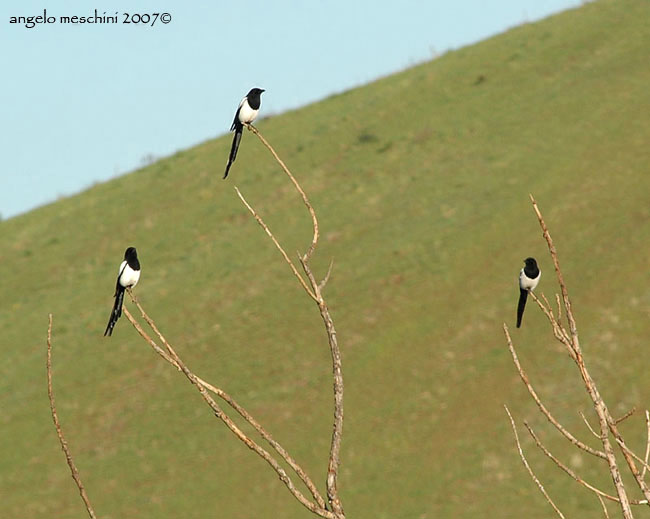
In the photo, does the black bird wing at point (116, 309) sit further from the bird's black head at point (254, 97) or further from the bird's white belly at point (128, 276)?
the bird's black head at point (254, 97)

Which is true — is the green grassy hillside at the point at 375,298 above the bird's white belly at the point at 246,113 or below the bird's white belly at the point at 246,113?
above

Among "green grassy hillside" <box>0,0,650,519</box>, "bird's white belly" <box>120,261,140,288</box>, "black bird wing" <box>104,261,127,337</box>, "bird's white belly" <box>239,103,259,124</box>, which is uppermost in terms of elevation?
"green grassy hillside" <box>0,0,650,519</box>

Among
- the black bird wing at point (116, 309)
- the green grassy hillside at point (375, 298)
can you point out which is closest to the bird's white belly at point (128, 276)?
the black bird wing at point (116, 309)

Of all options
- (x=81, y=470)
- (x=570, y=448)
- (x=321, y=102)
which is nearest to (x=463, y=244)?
(x=570, y=448)

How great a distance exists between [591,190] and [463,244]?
4270mm

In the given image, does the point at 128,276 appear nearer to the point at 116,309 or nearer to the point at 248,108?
the point at 116,309

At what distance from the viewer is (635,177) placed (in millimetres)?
34344

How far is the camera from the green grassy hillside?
26.8 metres

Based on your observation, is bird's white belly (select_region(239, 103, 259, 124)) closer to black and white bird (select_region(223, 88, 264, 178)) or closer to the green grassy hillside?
black and white bird (select_region(223, 88, 264, 178))

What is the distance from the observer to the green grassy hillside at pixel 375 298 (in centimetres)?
2680

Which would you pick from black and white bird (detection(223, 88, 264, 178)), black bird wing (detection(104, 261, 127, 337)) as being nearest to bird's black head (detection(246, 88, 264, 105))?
black and white bird (detection(223, 88, 264, 178))

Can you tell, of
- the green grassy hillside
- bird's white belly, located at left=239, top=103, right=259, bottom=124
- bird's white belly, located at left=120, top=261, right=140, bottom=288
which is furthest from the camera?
the green grassy hillside

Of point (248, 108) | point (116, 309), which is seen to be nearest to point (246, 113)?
point (248, 108)

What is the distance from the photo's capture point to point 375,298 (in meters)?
32.4
